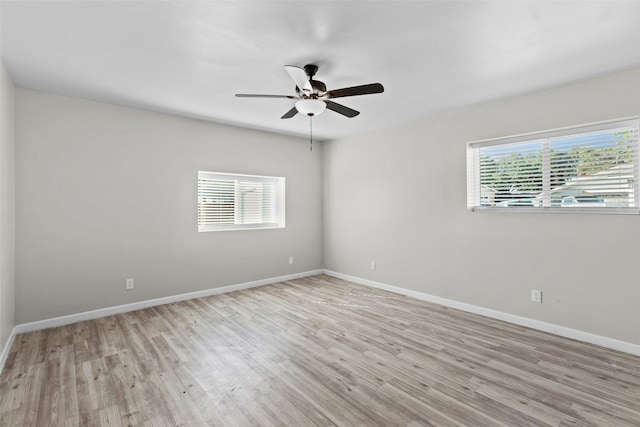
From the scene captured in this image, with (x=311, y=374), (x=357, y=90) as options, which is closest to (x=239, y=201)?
(x=357, y=90)

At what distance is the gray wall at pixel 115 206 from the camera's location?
3092mm

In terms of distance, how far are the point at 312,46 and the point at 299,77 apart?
23 centimetres

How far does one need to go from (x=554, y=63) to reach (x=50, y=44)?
391cm

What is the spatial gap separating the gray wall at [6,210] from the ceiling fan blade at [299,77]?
230 cm

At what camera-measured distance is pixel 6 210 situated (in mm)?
2619

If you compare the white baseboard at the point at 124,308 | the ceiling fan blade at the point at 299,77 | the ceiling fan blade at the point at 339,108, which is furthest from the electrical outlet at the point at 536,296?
the white baseboard at the point at 124,308

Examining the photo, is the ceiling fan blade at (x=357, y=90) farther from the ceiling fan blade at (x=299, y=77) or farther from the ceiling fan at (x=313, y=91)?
the ceiling fan blade at (x=299, y=77)

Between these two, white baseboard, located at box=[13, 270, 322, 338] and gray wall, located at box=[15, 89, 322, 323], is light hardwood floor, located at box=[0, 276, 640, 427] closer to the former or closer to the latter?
white baseboard, located at box=[13, 270, 322, 338]

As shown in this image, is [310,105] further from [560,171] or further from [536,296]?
[536,296]

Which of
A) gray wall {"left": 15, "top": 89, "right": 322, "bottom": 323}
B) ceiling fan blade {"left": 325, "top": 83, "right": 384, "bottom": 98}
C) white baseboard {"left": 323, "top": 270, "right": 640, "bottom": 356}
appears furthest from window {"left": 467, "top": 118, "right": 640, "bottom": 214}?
gray wall {"left": 15, "top": 89, "right": 322, "bottom": 323}

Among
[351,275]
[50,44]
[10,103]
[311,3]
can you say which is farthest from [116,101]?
[351,275]

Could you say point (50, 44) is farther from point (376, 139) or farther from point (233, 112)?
point (376, 139)

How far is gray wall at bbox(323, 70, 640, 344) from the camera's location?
8.97 ft

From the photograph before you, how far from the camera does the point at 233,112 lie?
12.5 ft
